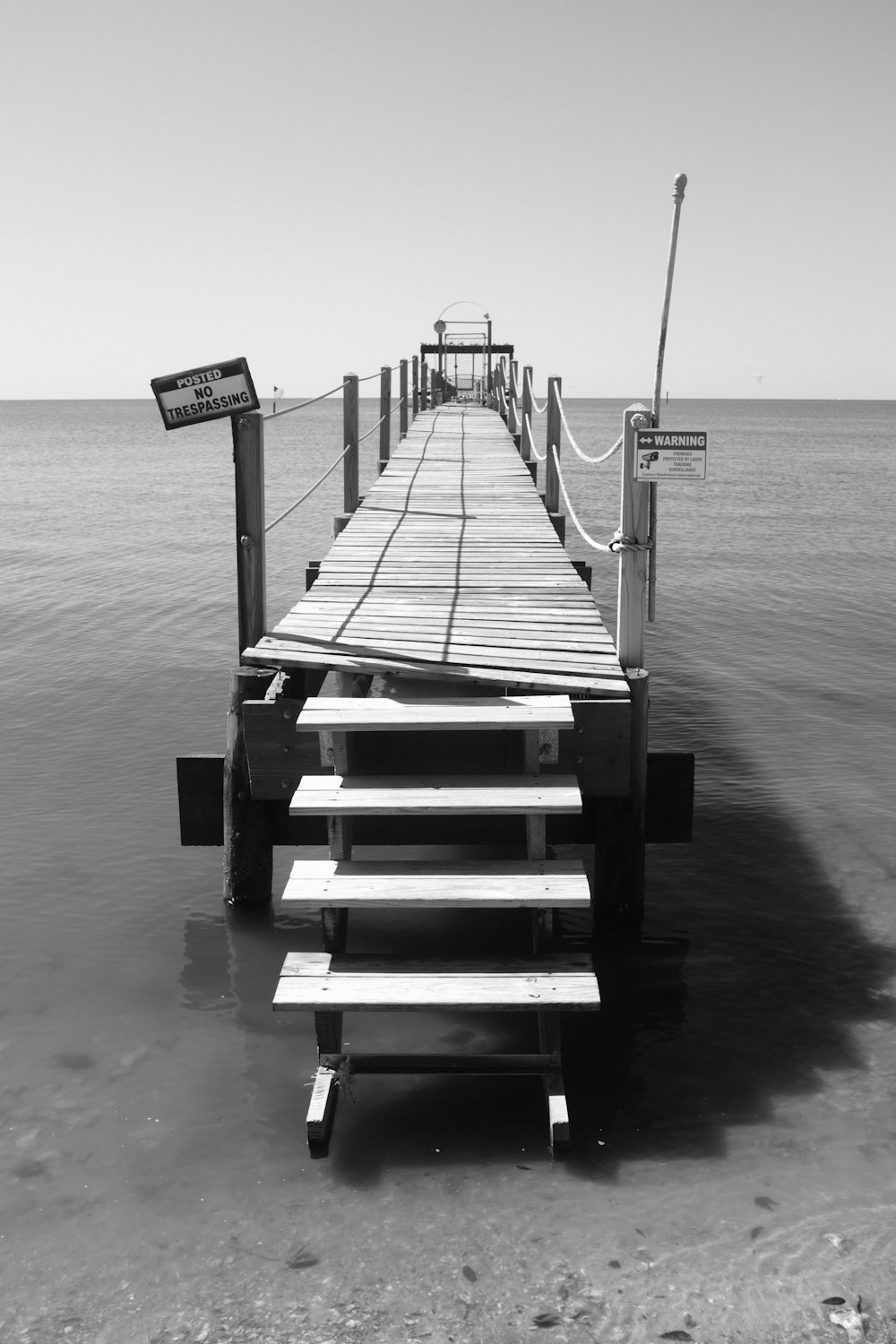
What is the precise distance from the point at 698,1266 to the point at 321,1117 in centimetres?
151

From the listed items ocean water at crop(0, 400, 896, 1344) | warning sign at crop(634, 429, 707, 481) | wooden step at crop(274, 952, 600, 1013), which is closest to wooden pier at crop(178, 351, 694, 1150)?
wooden step at crop(274, 952, 600, 1013)

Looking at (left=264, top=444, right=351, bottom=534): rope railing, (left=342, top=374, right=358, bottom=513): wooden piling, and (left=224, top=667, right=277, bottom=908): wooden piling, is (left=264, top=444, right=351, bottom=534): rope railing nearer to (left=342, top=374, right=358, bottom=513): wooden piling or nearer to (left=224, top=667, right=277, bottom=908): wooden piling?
(left=342, top=374, right=358, bottom=513): wooden piling

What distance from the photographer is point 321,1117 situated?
4.61 metres

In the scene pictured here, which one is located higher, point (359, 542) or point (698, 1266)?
point (359, 542)

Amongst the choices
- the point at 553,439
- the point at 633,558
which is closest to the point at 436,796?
the point at 633,558

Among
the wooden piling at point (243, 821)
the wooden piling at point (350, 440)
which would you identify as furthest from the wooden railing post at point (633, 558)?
the wooden piling at point (350, 440)

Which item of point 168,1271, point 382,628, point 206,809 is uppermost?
point 382,628

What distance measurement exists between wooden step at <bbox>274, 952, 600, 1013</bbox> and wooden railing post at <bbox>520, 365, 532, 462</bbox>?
1157 centimetres

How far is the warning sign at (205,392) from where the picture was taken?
5422mm

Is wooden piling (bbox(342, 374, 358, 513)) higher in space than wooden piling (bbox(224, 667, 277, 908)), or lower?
higher

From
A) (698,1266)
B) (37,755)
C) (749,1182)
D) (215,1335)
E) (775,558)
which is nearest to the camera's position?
(215,1335)

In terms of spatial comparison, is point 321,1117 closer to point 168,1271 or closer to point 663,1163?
point 168,1271

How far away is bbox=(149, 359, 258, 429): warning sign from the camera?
5422 mm

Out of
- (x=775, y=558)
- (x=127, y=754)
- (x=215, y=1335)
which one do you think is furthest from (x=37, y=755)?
(x=775, y=558)
